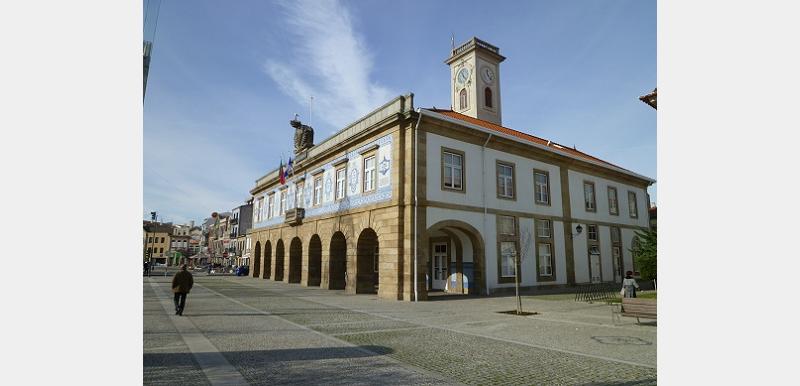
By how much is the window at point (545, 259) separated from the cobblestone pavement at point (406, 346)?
29.3 ft

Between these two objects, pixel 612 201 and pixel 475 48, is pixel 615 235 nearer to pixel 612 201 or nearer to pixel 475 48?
pixel 612 201

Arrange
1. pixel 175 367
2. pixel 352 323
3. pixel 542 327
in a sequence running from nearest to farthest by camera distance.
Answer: pixel 175 367, pixel 542 327, pixel 352 323

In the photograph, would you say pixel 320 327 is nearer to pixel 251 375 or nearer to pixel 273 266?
pixel 251 375

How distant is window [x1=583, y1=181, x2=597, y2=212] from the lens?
89.9 ft

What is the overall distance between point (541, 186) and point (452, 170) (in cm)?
688

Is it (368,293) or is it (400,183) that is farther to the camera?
(368,293)

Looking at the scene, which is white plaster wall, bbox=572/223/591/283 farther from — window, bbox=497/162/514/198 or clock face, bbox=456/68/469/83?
clock face, bbox=456/68/469/83

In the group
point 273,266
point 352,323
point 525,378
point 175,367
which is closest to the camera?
point 525,378

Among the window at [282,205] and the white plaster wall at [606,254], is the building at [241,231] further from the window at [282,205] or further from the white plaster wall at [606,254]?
the white plaster wall at [606,254]

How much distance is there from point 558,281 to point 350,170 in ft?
41.6

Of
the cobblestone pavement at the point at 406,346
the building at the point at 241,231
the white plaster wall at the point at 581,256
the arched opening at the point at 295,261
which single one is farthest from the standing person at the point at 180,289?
the building at the point at 241,231

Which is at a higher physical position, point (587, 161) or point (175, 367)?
point (587, 161)

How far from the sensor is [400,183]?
19109 mm

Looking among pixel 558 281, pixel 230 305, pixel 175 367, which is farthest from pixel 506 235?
pixel 175 367
